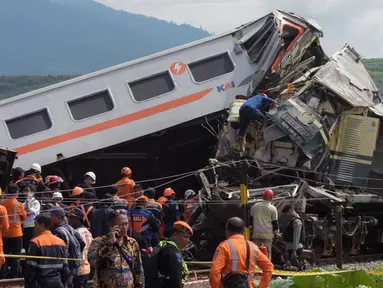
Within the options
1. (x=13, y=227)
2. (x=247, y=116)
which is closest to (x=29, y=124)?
(x=13, y=227)

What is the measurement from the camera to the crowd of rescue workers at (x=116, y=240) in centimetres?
587

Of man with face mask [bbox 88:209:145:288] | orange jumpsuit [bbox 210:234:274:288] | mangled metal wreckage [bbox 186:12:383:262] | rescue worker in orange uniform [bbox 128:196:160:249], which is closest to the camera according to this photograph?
man with face mask [bbox 88:209:145:288]

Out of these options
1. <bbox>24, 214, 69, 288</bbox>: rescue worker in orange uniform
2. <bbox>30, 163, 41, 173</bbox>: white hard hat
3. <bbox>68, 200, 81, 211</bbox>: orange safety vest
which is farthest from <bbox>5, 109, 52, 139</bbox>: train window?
<bbox>24, 214, 69, 288</bbox>: rescue worker in orange uniform

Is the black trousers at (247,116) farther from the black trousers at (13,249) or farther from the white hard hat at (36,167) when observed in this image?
the black trousers at (13,249)

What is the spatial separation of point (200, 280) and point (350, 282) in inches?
131

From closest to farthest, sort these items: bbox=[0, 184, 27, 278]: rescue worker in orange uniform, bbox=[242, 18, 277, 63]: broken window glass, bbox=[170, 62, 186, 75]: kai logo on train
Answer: bbox=[0, 184, 27, 278]: rescue worker in orange uniform, bbox=[170, 62, 186, 75]: kai logo on train, bbox=[242, 18, 277, 63]: broken window glass

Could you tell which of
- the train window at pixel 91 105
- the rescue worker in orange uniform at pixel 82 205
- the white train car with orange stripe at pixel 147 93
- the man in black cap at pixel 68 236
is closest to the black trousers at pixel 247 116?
the white train car with orange stripe at pixel 147 93

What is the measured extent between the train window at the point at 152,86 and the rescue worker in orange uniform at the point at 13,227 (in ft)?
13.0

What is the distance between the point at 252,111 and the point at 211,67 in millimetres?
2009

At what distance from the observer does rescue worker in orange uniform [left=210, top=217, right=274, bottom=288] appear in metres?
6.25

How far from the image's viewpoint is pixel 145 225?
10.1 meters

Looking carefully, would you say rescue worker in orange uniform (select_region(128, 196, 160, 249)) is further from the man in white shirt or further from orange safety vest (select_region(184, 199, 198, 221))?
orange safety vest (select_region(184, 199, 198, 221))

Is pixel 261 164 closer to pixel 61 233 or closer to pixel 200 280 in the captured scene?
pixel 200 280

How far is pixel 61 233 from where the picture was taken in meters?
7.73
